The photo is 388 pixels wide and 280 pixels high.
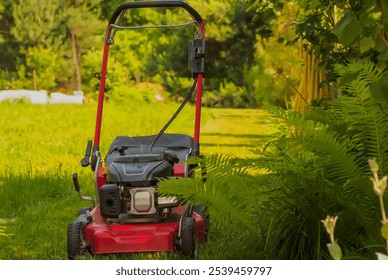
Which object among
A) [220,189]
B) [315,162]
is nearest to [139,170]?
[220,189]

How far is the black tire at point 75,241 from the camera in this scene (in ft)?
14.6

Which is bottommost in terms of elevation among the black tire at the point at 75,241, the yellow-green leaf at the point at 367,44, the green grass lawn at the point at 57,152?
the green grass lawn at the point at 57,152

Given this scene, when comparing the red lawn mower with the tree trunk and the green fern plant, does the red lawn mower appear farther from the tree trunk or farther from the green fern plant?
the tree trunk

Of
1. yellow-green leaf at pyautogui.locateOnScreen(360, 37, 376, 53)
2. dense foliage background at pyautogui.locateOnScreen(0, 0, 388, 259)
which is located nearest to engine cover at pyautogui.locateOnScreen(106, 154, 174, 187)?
dense foliage background at pyautogui.locateOnScreen(0, 0, 388, 259)

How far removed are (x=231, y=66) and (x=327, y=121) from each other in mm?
19298

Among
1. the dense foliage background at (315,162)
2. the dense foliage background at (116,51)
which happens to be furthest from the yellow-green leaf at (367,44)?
the dense foliage background at (116,51)

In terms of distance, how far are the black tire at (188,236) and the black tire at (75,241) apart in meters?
0.55

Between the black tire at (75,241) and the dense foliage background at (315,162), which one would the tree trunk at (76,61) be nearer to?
the dense foliage background at (315,162)

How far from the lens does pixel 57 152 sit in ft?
33.7

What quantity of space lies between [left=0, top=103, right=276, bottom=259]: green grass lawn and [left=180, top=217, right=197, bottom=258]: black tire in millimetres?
83

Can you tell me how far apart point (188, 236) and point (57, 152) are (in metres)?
6.08

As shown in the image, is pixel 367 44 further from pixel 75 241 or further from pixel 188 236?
pixel 75 241
